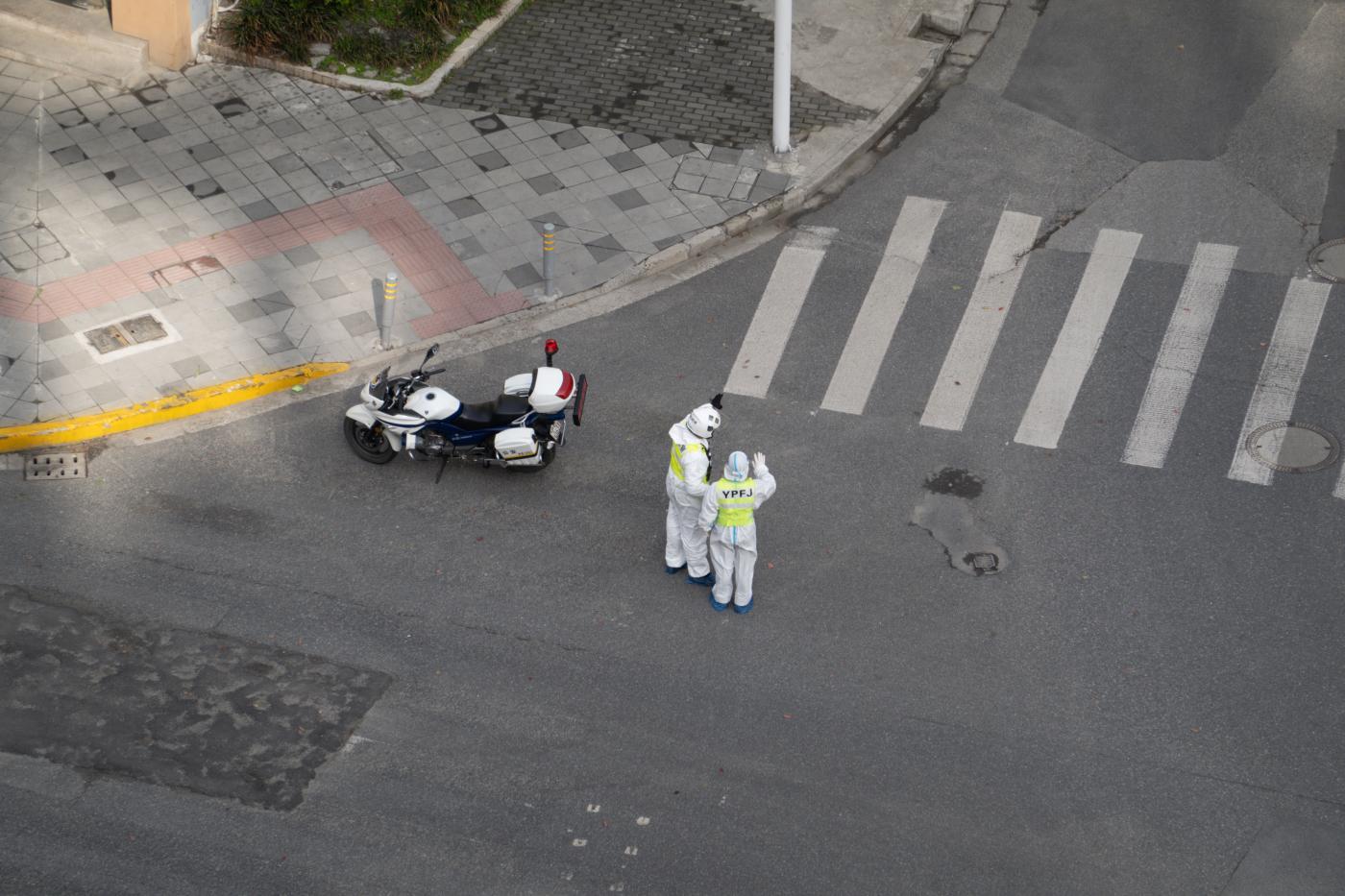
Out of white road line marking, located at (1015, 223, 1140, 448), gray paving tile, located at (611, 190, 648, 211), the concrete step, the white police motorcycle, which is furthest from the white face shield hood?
the concrete step

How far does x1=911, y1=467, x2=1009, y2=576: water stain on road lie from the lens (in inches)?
470

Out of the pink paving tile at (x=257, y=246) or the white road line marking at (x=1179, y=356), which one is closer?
the white road line marking at (x=1179, y=356)

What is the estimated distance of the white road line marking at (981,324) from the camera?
13242mm

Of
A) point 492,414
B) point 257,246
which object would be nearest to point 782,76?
point 492,414

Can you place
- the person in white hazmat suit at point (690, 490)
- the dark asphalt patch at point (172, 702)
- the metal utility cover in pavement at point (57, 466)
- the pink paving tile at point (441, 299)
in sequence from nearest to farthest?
the dark asphalt patch at point (172, 702) → the person in white hazmat suit at point (690, 490) → the metal utility cover in pavement at point (57, 466) → the pink paving tile at point (441, 299)

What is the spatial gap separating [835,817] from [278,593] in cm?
482

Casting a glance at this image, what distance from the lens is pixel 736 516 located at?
10.9 meters

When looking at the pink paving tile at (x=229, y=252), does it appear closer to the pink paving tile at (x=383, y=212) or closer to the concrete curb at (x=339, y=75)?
the pink paving tile at (x=383, y=212)

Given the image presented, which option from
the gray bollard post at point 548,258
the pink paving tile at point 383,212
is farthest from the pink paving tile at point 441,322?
the pink paving tile at point 383,212

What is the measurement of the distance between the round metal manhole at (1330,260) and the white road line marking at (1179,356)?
826mm

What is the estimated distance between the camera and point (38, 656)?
428 inches

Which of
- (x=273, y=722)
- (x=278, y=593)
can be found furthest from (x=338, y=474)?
(x=273, y=722)

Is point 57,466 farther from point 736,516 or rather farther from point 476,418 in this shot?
point 736,516

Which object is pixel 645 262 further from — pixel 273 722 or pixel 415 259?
pixel 273 722
